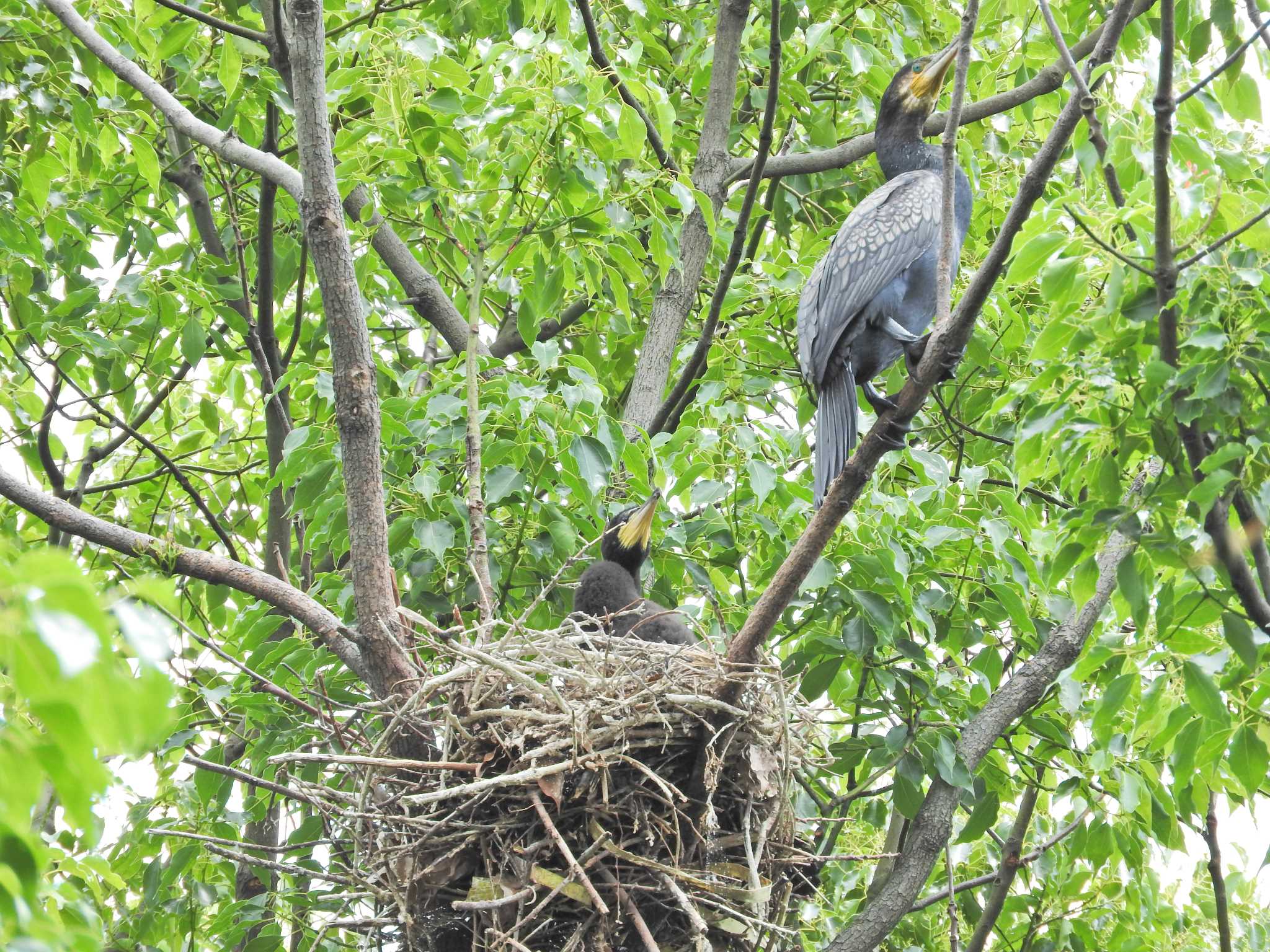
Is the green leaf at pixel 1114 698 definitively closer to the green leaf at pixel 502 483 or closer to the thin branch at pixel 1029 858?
the thin branch at pixel 1029 858

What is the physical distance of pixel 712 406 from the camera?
17.5 feet

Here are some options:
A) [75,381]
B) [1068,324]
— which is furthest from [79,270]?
[1068,324]

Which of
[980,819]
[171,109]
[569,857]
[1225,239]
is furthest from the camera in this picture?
[980,819]

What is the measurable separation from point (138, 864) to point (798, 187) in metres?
5.19

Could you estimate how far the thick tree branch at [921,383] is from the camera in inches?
130

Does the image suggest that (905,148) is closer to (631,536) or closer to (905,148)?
(905,148)

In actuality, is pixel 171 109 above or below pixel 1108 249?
above

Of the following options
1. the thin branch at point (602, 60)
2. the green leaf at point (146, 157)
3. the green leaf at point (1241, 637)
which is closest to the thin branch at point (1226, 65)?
the green leaf at point (1241, 637)

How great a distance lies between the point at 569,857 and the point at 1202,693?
1.74 m

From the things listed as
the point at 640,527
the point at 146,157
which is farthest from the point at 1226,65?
the point at 146,157

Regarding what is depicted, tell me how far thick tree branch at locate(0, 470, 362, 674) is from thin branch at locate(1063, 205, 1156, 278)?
236cm

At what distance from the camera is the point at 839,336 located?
5180mm

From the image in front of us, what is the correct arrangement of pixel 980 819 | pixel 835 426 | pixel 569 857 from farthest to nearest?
pixel 980 819
pixel 835 426
pixel 569 857

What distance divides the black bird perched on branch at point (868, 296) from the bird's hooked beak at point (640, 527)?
76 centimetres
